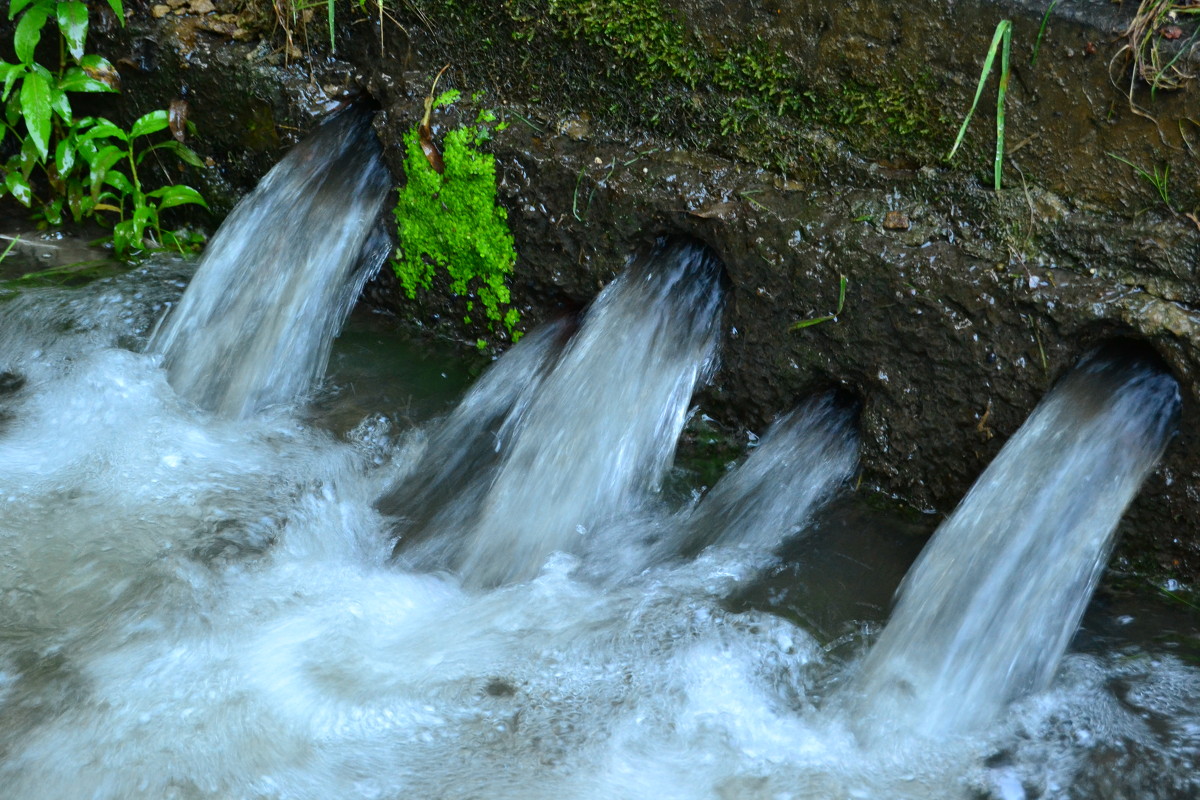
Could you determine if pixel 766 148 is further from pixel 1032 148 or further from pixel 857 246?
pixel 1032 148

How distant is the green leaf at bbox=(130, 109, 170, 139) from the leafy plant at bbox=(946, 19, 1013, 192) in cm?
270

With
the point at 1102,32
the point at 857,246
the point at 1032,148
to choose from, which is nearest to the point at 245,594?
the point at 857,246

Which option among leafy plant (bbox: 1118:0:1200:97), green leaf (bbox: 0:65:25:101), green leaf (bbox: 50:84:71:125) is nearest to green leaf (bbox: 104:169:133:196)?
green leaf (bbox: 50:84:71:125)

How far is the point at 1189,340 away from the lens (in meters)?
2.36

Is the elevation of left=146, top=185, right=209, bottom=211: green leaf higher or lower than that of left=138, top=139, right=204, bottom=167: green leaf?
lower

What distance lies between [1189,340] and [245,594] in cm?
230

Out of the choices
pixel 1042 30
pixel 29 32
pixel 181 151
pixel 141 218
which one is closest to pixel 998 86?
pixel 1042 30

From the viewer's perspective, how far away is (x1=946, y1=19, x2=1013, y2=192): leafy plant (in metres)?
2.48

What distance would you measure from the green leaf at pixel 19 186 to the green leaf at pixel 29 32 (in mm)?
441

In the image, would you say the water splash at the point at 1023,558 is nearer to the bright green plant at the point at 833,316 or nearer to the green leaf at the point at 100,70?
the bright green plant at the point at 833,316

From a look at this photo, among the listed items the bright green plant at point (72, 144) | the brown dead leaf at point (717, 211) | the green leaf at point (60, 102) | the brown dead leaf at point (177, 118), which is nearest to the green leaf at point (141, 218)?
the bright green plant at point (72, 144)

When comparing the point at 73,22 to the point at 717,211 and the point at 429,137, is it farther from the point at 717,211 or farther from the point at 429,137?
the point at 717,211

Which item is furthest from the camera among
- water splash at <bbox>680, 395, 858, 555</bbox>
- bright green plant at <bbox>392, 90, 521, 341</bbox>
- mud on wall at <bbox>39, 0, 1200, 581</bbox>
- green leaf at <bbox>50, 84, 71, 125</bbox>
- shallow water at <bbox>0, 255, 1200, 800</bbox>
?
green leaf at <bbox>50, 84, 71, 125</bbox>

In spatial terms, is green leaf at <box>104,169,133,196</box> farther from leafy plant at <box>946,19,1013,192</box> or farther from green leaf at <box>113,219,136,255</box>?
leafy plant at <box>946,19,1013,192</box>
